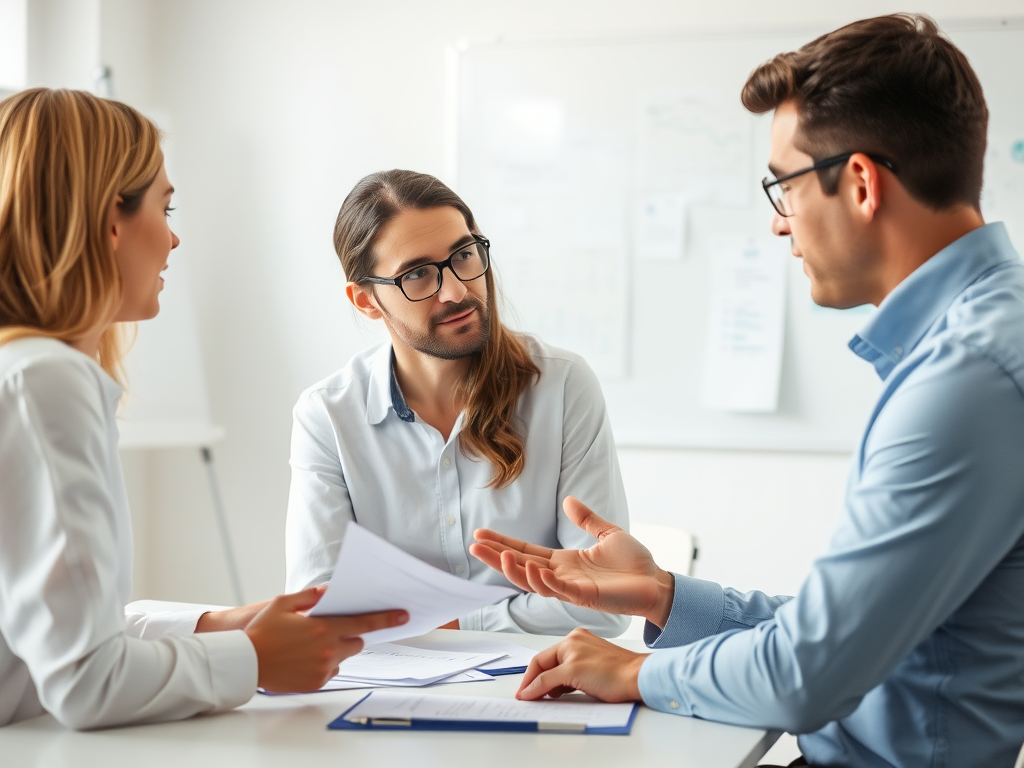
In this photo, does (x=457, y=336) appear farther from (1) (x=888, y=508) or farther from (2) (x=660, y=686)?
(1) (x=888, y=508)

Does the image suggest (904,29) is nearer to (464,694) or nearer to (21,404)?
(464,694)

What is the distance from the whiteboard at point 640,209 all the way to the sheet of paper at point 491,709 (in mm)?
1982

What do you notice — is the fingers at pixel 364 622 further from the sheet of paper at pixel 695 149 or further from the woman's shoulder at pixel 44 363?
the sheet of paper at pixel 695 149

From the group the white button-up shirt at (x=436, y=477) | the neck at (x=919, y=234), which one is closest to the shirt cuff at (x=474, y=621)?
the white button-up shirt at (x=436, y=477)

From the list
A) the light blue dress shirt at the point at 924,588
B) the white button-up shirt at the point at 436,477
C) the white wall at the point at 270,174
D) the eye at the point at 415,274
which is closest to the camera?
the light blue dress shirt at the point at 924,588

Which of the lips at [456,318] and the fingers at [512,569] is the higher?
the lips at [456,318]

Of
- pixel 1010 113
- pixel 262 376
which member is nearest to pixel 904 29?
pixel 1010 113

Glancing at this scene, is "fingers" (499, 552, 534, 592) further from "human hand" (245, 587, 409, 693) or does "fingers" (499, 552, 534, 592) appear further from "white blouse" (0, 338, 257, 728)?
"white blouse" (0, 338, 257, 728)

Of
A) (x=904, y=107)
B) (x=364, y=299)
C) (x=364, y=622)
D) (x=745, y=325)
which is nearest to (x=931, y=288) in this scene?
A: (x=904, y=107)

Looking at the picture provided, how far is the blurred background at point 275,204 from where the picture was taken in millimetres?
3238

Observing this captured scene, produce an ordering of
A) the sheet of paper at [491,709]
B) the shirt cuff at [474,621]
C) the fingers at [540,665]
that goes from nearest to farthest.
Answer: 1. the sheet of paper at [491,709]
2. the fingers at [540,665]
3. the shirt cuff at [474,621]

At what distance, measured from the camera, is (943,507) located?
3.26 feet

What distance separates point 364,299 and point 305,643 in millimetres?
1174

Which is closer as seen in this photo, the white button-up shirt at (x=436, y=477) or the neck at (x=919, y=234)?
the neck at (x=919, y=234)
